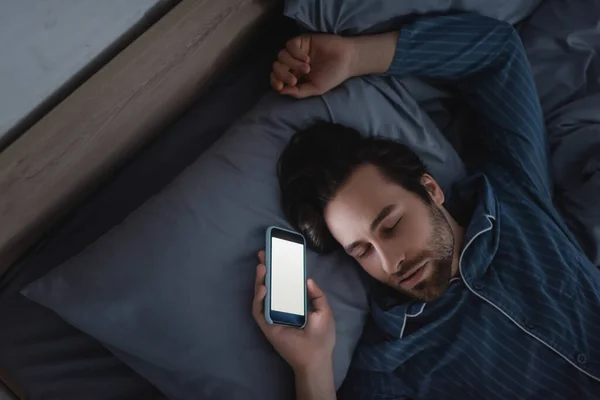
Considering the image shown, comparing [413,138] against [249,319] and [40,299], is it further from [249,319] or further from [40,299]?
[40,299]

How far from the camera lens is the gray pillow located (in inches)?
30.5

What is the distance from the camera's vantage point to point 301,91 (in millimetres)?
974

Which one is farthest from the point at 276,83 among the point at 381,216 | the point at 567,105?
the point at 567,105

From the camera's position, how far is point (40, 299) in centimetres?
77

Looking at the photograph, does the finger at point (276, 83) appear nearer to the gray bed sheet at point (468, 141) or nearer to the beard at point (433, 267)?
the gray bed sheet at point (468, 141)

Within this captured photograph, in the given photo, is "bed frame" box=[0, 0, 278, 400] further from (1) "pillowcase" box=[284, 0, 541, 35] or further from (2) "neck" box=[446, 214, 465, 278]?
(2) "neck" box=[446, 214, 465, 278]

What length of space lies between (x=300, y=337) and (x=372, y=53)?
1.73ft

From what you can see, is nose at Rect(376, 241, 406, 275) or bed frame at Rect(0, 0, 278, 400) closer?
bed frame at Rect(0, 0, 278, 400)

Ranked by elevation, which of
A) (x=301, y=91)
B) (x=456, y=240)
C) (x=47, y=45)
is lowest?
(x=456, y=240)

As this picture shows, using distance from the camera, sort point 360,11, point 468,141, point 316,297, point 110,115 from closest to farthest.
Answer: point 110,115 < point 316,297 < point 360,11 < point 468,141

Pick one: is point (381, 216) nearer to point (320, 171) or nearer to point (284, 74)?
point (320, 171)

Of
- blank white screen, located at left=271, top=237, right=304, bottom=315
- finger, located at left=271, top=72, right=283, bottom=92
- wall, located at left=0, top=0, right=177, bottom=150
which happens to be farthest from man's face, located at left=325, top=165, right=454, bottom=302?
wall, located at left=0, top=0, right=177, bottom=150

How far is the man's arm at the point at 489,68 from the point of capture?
103 cm

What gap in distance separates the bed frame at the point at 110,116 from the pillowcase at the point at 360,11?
0.09 meters
